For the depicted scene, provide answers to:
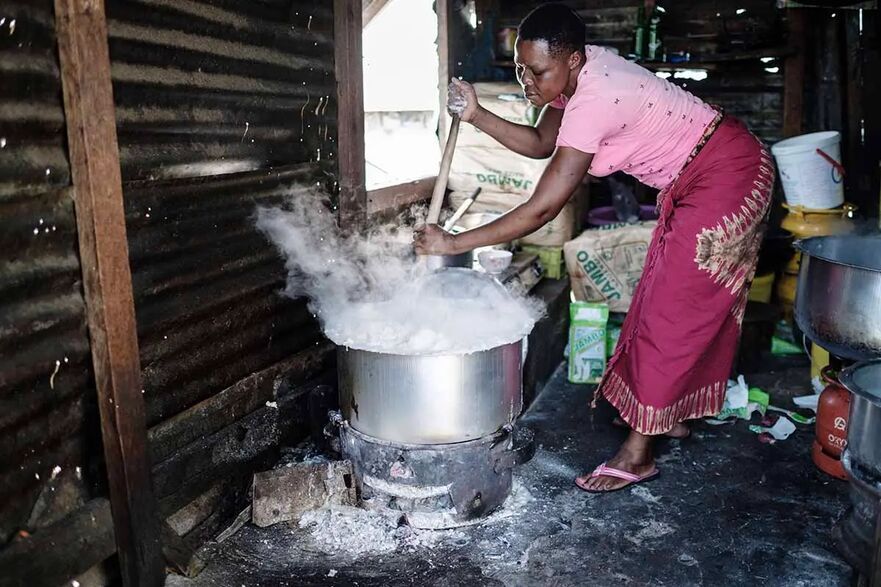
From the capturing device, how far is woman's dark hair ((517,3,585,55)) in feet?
11.4

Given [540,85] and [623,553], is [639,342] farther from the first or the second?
[540,85]

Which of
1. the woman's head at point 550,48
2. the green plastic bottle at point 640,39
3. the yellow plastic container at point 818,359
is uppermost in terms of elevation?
the green plastic bottle at point 640,39

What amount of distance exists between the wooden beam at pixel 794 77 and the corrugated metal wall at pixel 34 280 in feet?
18.3

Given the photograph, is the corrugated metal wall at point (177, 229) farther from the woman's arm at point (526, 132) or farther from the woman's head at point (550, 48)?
the woman's head at point (550, 48)

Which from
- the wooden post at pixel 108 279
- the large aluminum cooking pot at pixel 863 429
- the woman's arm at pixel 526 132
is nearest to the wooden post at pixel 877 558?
the large aluminum cooking pot at pixel 863 429

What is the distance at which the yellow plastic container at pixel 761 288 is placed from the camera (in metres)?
6.23

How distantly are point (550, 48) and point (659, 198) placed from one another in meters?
1.01

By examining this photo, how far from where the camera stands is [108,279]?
2.68 m

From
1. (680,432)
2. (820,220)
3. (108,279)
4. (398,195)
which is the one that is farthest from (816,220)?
(108,279)

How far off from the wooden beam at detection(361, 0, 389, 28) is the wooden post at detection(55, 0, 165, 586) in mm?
2762

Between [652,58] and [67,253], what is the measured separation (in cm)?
497

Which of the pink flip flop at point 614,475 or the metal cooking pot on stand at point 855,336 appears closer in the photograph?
the metal cooking pot on stand at point 855,336

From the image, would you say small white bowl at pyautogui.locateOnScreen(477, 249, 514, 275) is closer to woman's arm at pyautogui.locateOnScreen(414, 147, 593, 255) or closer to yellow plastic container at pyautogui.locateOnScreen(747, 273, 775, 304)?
woman's arm at pyautogui.locateOnScreen(414, 147, 593, 255)

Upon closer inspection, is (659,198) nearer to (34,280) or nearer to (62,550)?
(34,280)
